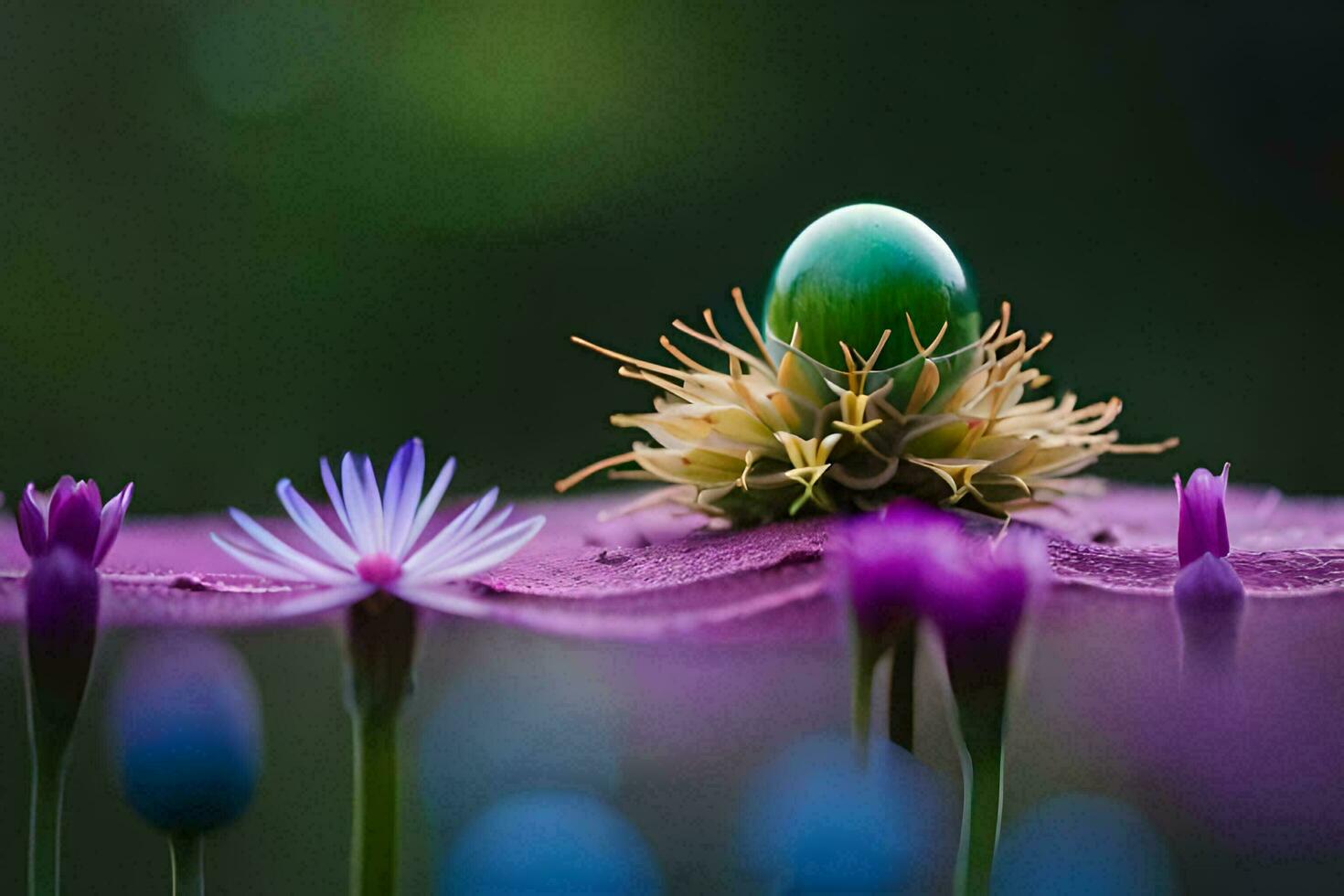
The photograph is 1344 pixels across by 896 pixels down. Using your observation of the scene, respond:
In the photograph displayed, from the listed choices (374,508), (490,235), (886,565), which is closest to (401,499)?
(374,508)

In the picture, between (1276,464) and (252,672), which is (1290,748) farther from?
(252,672)

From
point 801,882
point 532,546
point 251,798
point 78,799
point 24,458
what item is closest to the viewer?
point 801,882

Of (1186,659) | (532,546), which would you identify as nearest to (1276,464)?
(532,546)

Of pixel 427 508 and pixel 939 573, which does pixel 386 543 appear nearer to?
pixel 427 508

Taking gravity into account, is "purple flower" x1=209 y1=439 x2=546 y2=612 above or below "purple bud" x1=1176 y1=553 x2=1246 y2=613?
above

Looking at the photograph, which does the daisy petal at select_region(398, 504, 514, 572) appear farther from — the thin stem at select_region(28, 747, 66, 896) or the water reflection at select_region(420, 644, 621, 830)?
the water reflection at select_region(420, 644, 621, 830)

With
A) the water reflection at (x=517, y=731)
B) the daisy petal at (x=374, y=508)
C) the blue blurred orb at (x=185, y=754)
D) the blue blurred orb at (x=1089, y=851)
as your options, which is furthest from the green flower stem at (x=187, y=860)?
the water reflection at (x=517, y=731)

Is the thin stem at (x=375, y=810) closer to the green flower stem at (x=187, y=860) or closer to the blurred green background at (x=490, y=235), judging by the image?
the green flower stem at (x=187, y=860)

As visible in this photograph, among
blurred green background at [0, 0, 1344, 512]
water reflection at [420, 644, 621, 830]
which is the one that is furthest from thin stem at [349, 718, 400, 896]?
blurred green background at [0, 0, 1344, 512]
